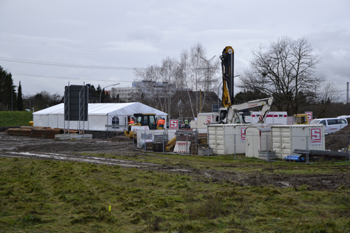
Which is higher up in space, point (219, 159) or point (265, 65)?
point (265, 65)

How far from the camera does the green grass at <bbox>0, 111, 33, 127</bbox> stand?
63509 millimetres

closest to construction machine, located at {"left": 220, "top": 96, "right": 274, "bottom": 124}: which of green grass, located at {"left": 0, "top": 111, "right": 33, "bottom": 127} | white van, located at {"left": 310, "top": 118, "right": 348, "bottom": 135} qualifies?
white van, located at {"left": 310, "top": 118, "right": 348, "bottom": 135}

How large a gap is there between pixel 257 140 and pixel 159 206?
12.7 m

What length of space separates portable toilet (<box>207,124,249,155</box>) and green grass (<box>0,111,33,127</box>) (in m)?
50.3

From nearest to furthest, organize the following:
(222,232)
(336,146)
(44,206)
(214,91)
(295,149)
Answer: (222,232)
(44,206)
(295,149)
(336,146)
(214,91)

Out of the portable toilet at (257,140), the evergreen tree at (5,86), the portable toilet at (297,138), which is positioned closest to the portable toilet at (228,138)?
the portable toilet at (257,140)

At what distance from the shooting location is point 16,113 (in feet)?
223

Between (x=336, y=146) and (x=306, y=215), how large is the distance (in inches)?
714

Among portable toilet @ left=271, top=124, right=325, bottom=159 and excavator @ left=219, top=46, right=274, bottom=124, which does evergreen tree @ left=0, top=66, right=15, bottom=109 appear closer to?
excavator @ left=219, top=46, right=274, bottom=124

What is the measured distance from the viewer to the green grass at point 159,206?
24.0 ft

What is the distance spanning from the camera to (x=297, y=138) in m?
19.4

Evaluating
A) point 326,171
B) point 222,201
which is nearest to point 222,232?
point 222,201

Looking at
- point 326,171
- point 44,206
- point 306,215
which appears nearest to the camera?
point 306,215

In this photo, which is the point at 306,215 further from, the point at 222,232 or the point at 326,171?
the point at 326,171
